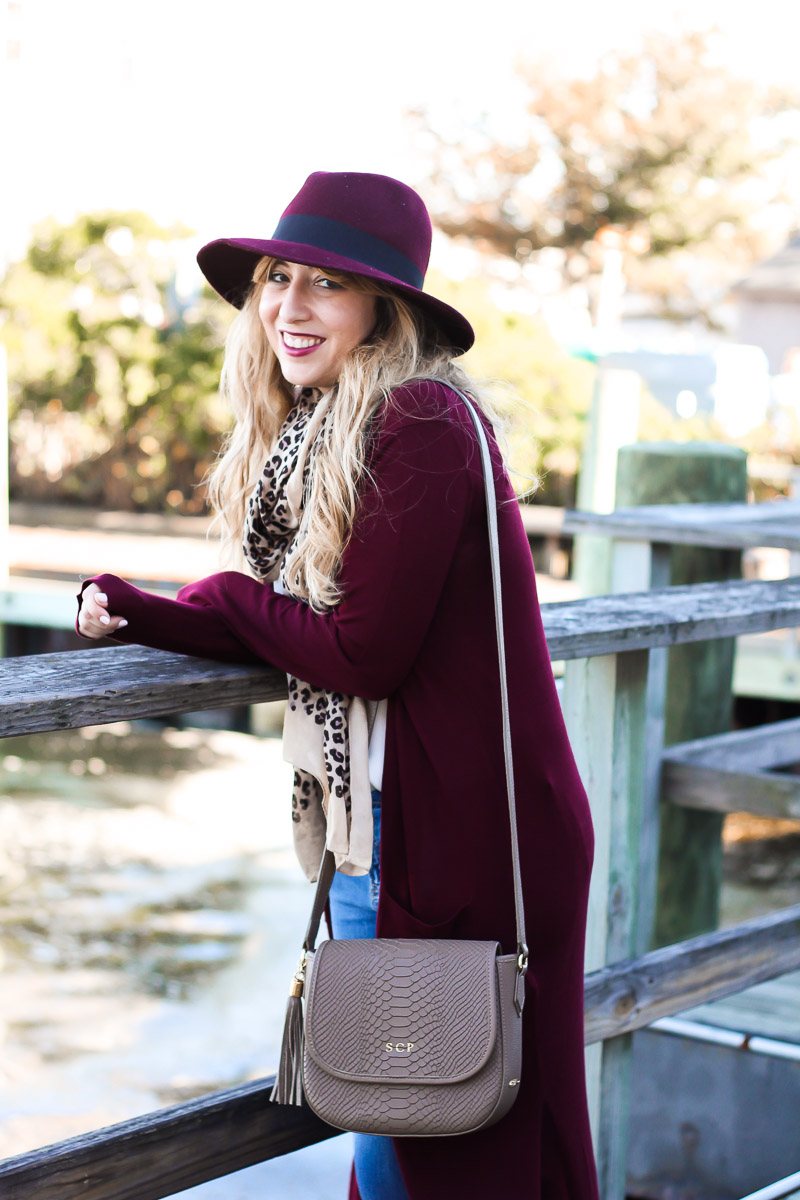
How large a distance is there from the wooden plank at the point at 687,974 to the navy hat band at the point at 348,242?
1.12m

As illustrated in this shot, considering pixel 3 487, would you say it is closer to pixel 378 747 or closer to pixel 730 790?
pixel 730 790

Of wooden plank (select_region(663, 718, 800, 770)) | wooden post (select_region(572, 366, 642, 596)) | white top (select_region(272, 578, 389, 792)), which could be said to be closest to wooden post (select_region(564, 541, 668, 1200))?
wooden plank (select_region(663, 718, 800, 770))

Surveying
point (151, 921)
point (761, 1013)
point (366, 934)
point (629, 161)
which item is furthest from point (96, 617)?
point (629, 161)

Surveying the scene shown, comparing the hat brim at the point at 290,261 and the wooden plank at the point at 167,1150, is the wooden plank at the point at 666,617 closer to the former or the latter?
the hat brim at the point at 290,261

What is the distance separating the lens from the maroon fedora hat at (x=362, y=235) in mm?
1619

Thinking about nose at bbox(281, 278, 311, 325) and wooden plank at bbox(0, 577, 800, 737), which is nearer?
wooden plank at bbox(0, 577, 800, 737)

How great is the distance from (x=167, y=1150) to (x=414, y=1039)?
361 mm

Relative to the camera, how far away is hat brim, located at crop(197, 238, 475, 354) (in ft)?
5.24

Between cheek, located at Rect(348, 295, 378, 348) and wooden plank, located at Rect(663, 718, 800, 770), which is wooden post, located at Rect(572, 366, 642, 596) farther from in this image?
cheek, located at Rect(348, 295, 378, 348)

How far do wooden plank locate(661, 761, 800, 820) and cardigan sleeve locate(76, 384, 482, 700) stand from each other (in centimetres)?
130

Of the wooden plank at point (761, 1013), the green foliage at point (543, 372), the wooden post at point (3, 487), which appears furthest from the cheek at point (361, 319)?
the green foliage at point (543, 372)

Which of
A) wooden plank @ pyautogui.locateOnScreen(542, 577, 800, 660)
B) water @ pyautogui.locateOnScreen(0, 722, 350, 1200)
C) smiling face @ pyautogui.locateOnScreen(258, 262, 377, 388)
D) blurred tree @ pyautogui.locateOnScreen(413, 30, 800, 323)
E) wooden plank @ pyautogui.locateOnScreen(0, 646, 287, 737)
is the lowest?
water @ pyautogui.locateOnScreen(0, 722, 350, 1200)

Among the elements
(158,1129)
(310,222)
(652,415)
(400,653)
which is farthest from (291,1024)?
(652,415)

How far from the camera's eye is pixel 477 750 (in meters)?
1.58
